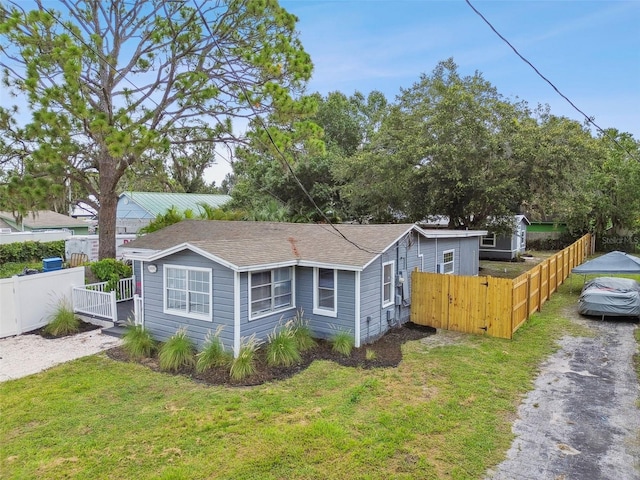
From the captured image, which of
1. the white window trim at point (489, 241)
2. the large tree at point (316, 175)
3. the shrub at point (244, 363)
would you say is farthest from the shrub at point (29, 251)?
the white window trim at point (489, 241)

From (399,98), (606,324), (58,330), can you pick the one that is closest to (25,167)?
(58,330)

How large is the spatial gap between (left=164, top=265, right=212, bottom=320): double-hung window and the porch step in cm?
206

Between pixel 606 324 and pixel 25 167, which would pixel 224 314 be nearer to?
pixel 25 167

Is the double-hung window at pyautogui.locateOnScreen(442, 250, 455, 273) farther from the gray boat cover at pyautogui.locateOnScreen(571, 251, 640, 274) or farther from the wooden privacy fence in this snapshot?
the gray boat cover at pyautogui.locateOnScreen(571, 251, 640, 274)

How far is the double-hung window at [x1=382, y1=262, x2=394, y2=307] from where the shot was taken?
35.3 ft

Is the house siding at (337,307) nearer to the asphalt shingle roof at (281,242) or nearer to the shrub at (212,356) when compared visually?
the asphalt shingle roof at (281,242)

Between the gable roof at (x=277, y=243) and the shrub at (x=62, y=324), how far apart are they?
7.38ft

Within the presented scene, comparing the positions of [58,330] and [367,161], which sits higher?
[367,161]

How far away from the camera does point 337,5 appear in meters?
7.76

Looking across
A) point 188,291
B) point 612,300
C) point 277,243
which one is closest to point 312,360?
point 188,291

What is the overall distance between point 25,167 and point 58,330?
6043 mm

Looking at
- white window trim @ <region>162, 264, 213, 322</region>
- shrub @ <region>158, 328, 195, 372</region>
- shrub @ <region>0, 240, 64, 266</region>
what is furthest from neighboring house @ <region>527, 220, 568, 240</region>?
shrub @ <region>0, 240, 64, 266</region>

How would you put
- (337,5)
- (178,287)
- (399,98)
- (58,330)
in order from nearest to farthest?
(337,5), (178,287), (58,330), (399,98)

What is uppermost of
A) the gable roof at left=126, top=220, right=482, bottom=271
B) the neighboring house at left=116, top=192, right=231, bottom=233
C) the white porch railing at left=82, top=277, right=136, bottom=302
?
the neighboring house at left=116, top=192, right=231, bottom=233
